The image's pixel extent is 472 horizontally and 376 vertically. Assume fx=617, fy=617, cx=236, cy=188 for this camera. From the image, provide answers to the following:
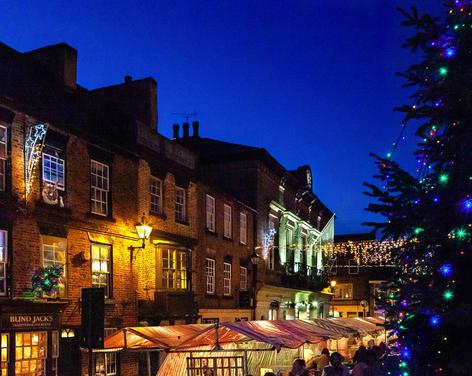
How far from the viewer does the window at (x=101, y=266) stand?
56.2 ft

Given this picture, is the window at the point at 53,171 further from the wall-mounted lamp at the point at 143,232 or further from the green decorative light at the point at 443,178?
the green decorative light at the point at 443,178

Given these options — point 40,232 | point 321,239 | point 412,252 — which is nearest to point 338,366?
point 412,252

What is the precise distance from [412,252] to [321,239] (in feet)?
148

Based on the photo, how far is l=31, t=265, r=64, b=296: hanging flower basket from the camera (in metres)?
14.2

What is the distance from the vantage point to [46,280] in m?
14.3

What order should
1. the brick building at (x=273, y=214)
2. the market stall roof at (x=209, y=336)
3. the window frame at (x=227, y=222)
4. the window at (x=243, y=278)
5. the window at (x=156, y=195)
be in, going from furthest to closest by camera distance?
the brick building at (x=273, y=214) → the window at (x=243, y=278) → the window frame at (x=227, y=222) → the window at (x=156, y=195) → the market stall roof at (x=209, y=336)

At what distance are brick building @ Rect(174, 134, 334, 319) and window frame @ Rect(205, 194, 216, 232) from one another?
875 mm

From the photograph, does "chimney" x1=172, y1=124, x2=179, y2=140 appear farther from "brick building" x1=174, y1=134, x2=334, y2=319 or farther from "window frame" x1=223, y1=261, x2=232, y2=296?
"window frame" x1=223, y1=261, x2=232, y2=296

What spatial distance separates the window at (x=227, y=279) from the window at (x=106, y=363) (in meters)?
9.54

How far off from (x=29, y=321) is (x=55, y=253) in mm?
2151

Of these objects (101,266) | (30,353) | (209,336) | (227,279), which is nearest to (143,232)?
(101,266)

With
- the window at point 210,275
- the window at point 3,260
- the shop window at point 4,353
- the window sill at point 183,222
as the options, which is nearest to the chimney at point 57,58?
the window at point 3,260

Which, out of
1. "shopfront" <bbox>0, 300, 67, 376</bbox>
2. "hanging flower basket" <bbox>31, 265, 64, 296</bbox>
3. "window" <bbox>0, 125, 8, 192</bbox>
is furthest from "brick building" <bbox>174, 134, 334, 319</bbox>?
"window" <bbox>0, 125, 8, 192</bbox>

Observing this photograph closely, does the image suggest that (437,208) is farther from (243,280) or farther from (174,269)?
(243,280)
